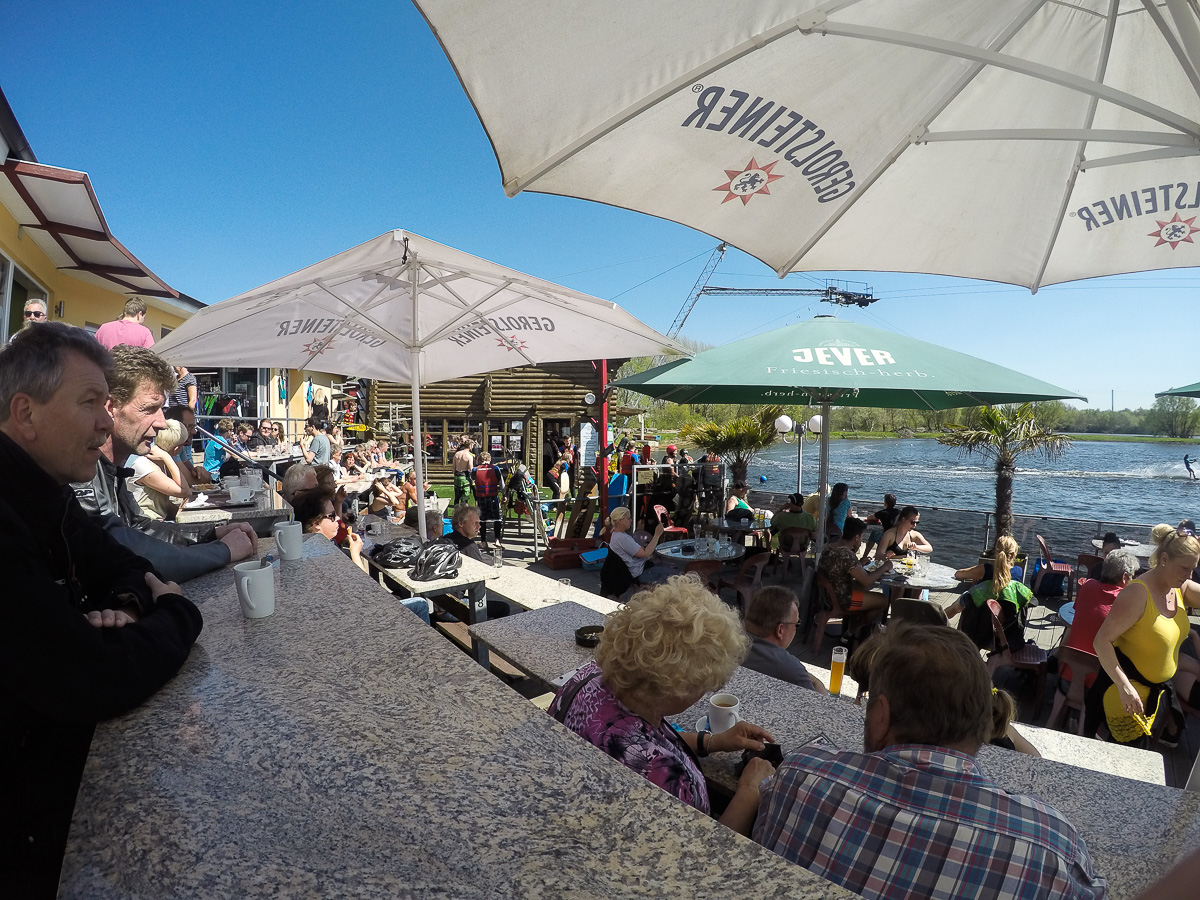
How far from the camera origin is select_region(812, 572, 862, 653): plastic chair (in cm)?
603

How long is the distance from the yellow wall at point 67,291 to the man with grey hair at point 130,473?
4515mm

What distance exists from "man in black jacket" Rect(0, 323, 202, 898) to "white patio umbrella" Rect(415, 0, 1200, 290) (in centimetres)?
156

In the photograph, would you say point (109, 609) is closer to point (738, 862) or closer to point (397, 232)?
point (738, 862)

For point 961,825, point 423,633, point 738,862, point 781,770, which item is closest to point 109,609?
point 423,633

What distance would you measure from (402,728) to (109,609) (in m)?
0.78

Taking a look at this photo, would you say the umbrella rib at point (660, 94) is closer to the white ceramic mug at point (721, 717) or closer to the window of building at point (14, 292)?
the white ceramic mug at point (721, 717)

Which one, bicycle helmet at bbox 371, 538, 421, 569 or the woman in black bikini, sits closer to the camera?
bicycle helmet at bbox 371, 538, 421, 569

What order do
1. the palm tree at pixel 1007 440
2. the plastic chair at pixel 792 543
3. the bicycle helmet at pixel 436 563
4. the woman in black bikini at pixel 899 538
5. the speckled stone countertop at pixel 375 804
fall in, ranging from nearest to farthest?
Result: the speckled stone countertop at pixel 375 804, the bicycle helmet at pixel 436 563, the woman in black bikini at pixel 899 538, the plastic chair at pixel 792 543, the palm tree at pixel 1007 440

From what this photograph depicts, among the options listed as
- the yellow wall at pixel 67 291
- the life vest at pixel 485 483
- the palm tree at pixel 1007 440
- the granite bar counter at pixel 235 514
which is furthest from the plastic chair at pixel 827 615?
the yellow wall at pixel 67 291

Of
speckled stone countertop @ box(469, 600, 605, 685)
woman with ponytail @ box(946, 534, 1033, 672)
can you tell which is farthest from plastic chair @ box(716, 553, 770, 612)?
speckled stone countertop @ box(469, 600, 605, 685)

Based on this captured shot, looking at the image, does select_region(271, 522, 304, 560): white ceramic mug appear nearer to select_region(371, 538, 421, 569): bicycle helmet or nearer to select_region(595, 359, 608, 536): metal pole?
select_region(371, 538, 421, 569): bicycle helmet

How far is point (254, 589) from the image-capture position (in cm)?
176

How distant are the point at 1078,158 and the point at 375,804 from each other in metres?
4.02

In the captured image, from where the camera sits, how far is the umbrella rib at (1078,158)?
238 centimetres
